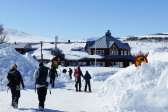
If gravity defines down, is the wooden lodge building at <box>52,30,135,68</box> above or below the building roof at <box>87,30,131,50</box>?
below

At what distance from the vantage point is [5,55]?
20.4m

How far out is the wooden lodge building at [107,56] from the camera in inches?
2272

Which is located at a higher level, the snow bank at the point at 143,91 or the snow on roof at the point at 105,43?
the snow on roof at the point at 105,43

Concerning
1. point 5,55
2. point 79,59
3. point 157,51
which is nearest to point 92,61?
point 79,59

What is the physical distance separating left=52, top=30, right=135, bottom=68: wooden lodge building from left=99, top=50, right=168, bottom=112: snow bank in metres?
46.9

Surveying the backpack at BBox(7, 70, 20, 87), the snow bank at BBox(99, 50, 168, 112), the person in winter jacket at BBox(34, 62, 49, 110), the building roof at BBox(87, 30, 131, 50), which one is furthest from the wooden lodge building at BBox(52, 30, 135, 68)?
the person in winter jacket at BBox(34, 62, 49, 110)

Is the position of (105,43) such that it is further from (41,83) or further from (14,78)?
→ (41,83)

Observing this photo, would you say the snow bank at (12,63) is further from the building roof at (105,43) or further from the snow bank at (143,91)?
the building roof at (105,43)

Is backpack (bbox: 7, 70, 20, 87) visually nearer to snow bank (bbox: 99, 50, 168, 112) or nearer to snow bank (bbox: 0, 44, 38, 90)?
snow bank (bbox: 99, 50, 168, 112)

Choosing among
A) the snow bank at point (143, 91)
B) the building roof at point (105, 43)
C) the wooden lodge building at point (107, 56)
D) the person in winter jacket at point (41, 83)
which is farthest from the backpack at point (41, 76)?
the building roof at point (105, 43)

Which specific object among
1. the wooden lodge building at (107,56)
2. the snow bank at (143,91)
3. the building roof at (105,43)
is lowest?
the snow bank at (143,91)

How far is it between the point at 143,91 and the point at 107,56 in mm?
49113

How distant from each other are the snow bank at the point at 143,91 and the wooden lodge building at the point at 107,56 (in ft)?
154

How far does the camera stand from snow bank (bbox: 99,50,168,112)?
8.77m
